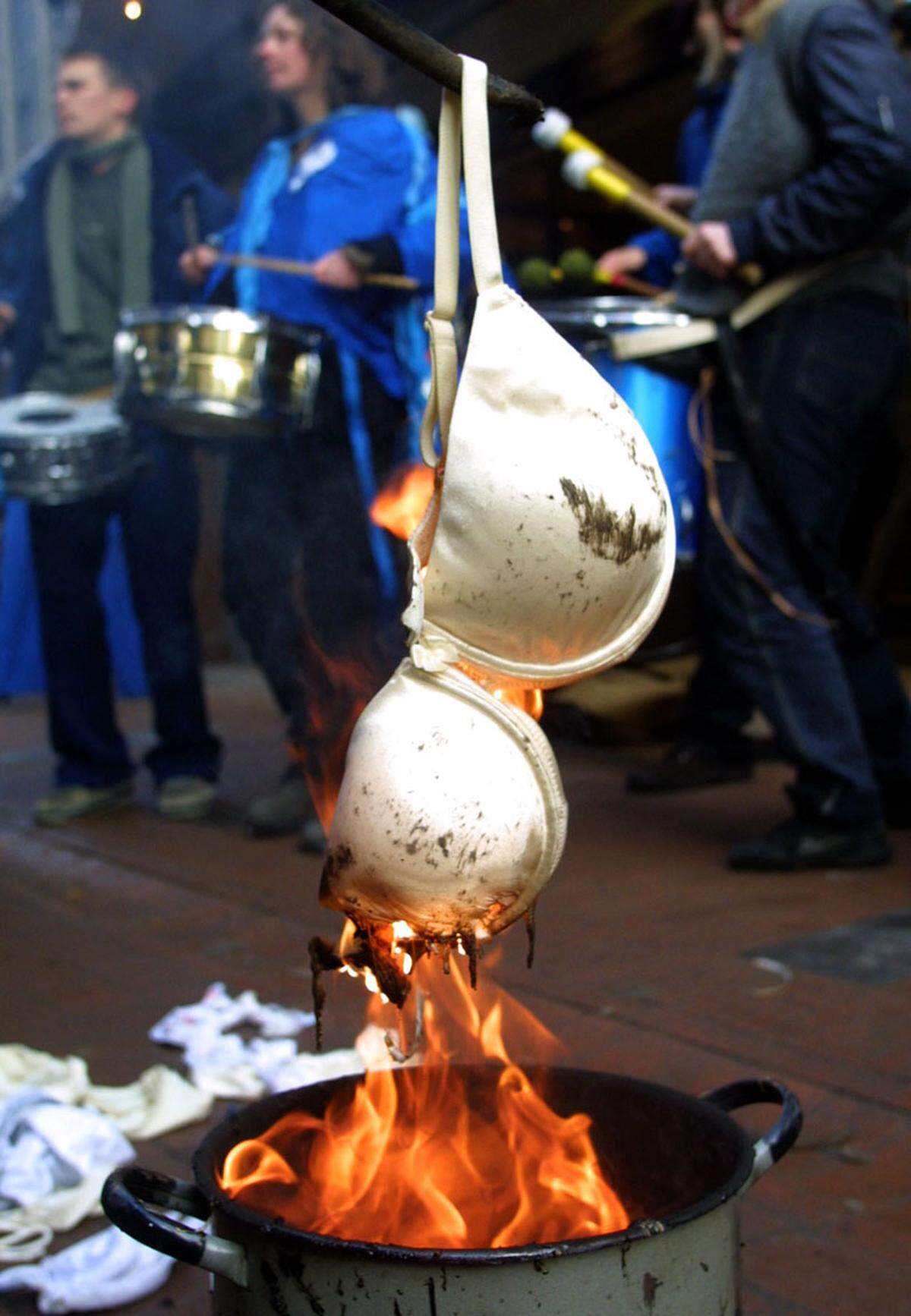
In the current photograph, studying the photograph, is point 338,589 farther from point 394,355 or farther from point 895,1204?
point 895,1204

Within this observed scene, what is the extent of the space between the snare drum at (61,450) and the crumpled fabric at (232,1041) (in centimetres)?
182

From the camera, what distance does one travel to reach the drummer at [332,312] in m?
3.78

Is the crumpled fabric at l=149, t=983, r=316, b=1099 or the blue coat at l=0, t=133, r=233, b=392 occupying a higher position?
the blue coat at l=0, t=133, r=233, b=392

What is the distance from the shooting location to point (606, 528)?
39.4 inches

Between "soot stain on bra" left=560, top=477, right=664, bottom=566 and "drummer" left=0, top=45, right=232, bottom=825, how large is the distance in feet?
11.0

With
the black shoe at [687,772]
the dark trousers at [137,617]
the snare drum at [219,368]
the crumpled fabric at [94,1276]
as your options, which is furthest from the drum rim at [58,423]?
the crumpled fabric at [94,1276]

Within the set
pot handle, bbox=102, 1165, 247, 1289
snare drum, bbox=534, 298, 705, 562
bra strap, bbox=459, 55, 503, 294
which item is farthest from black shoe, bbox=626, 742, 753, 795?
bra strap, bbox=459, 55, 503, 294

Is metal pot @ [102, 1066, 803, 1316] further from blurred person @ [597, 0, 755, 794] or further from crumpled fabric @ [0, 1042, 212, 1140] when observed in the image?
blurred person @ [597, 0, 755, 794]

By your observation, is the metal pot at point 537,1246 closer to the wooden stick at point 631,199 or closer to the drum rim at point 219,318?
the wooden stick at point 631,199

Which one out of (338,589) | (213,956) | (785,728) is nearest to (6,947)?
(213,956)

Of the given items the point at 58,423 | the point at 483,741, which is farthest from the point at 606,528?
the point at 58,423

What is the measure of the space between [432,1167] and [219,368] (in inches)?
106

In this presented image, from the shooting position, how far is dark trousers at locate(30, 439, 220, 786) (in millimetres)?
4277

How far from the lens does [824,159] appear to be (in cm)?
332
